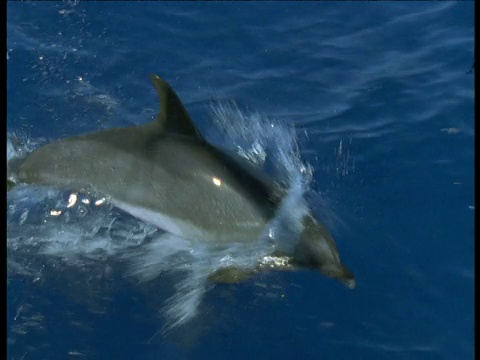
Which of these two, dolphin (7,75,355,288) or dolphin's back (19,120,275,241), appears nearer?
dolphin (7,75,355,288)

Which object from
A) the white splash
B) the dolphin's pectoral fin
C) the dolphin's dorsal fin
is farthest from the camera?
the white splash

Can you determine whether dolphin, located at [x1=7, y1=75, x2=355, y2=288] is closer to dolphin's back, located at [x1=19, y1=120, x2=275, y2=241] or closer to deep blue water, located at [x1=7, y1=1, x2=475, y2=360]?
dolphin's back, located at [x1=19, y1=120, x2=275, y2=241]

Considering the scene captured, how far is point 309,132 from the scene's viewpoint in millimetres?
9117

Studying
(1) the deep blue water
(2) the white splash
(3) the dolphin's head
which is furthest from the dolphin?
(1) the deep blue water

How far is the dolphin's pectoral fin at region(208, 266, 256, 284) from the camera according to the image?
6707mm

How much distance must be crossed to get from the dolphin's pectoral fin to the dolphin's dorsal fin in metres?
1.20

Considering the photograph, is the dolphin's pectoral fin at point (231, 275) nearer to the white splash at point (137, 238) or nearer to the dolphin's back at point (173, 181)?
the white splash at point (137, 238)

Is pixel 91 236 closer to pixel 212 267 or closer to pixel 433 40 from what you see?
pixel 212 267

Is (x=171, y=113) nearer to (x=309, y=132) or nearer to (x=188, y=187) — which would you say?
(x=188, y=187)

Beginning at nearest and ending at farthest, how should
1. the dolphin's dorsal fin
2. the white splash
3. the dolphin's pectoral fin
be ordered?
1. the dolphin's dorsal fin
2. the dolphin's pectoral fin
3. the white splash

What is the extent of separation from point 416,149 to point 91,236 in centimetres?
374

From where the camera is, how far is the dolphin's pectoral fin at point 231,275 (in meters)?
6.71

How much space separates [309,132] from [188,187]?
2585 millimetres

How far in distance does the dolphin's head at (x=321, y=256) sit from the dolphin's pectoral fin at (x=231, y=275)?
0.45m
